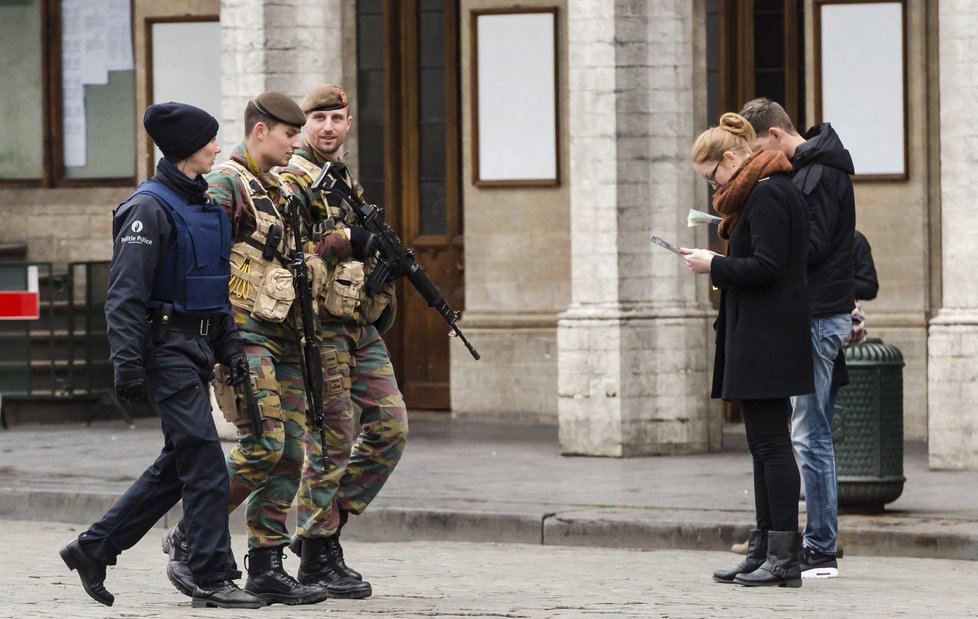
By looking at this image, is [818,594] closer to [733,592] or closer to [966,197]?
[733,592]

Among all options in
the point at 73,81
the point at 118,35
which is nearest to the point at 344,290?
the point at 118,35

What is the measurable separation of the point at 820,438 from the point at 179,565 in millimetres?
2623

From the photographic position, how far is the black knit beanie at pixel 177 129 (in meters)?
7.59

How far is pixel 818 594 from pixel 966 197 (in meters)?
5.04

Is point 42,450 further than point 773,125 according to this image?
Yes

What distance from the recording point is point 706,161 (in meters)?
8.21

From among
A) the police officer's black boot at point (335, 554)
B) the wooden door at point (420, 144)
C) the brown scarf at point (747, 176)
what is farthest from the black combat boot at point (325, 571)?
the wooden door at point (420, 144)

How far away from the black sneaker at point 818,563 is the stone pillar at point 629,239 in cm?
487

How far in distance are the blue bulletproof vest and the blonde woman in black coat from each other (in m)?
1.82

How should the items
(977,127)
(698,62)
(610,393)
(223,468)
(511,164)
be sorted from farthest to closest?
1. (511,164)
2. (698,62)
3. (610,393)
4. (977,127)
5. (223,468)

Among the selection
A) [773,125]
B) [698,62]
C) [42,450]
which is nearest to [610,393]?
[698,62]

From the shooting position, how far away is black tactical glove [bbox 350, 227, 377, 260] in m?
8.05

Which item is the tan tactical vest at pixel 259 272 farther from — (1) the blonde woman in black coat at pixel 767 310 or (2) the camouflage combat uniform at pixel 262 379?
(1) the blonde woman in black coat at pixel 767 310

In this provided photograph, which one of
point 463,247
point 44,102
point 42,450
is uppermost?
point 44,102
